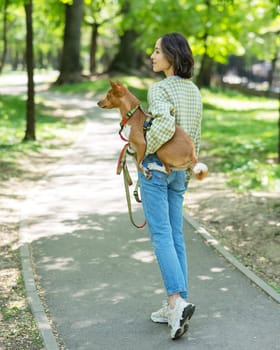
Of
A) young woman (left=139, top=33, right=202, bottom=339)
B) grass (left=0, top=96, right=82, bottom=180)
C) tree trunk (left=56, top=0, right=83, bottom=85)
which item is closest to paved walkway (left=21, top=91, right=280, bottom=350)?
young woman (left=139, top=33, right=202, bottom=339)

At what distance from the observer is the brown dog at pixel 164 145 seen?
14.6 feet

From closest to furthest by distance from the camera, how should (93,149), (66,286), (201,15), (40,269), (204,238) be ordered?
(66,286) < (40,269) < (204,238) < (93,149) < (201,15)

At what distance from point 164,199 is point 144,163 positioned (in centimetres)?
29

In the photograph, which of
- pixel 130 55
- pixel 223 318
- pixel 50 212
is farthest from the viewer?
pixel 130 55

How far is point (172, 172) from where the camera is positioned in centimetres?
459

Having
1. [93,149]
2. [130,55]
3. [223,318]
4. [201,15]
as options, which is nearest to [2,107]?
[201,15]

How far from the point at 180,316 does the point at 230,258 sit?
2.36 m

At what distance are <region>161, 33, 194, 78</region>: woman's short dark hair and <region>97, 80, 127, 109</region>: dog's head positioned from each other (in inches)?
15.1

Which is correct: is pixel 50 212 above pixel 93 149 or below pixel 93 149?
above

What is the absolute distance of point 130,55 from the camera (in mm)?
36438

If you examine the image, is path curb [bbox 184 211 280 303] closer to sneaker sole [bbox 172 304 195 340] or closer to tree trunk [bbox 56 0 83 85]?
sneaker sole [bbox 172 304 195 340]

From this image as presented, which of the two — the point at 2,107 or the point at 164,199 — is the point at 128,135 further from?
the point at 2,107

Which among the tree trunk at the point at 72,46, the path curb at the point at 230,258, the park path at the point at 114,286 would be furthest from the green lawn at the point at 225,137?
the park path at the point at 114,286

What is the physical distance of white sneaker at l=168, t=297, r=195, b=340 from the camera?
4520mm
